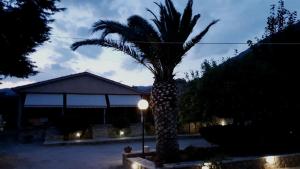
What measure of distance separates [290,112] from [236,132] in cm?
291

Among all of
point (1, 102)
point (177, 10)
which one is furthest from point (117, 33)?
point (1, 102)

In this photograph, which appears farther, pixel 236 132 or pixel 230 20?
pixel 230 20

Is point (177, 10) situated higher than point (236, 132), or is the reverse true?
point (177, 10)

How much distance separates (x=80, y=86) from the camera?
101ft

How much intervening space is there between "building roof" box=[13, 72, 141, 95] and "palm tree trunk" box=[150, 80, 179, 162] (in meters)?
17.6

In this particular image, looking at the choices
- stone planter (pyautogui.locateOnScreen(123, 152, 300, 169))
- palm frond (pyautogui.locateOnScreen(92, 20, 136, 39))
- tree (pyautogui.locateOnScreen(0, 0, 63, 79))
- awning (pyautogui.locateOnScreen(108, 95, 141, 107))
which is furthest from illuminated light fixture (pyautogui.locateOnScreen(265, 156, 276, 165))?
awning (pyautogui.locateOnScreen(108, 95, 141, 107))

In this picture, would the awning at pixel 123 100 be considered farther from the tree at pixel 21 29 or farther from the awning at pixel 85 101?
the tree at pixel 21 29

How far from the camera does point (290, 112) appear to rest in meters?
17.2

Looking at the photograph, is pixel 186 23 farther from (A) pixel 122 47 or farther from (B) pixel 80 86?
(B) pixel 80 86

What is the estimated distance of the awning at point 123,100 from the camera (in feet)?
100

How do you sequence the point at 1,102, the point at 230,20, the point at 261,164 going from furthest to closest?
the point at 1,102 → the point at 230,20 → the point at 261,164

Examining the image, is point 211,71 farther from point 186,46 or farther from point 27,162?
point 27,162

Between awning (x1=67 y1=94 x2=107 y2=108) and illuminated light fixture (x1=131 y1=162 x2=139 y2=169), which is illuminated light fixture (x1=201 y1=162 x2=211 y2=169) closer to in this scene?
illuminated light fixture (x1=131 y1=162 x2=139 y2=169)

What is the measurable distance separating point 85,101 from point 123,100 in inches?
147
